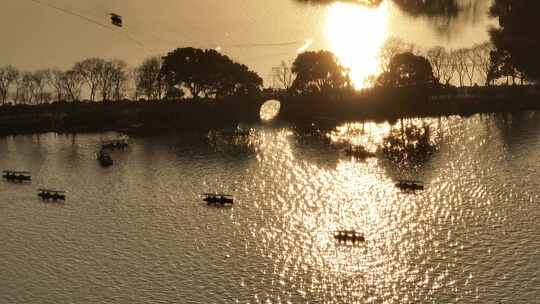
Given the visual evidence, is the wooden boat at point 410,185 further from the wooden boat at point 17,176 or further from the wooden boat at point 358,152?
the wooden boat at point 17,176

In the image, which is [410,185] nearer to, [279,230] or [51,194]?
[279,230]

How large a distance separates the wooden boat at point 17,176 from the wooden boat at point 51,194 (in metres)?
16.5

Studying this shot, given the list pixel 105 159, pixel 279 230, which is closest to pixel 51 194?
pixel 105 159

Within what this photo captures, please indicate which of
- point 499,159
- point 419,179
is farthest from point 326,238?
point 499,159

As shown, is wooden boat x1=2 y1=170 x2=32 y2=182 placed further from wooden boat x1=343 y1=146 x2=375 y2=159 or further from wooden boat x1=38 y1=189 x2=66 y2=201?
wooden boat x1=343 y1=146 x2=375 y2=159

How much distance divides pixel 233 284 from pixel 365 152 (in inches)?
3236

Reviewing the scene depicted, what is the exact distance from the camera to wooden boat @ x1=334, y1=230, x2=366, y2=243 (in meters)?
114

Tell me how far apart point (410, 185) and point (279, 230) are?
3430 centimetres

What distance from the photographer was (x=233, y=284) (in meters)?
97.8

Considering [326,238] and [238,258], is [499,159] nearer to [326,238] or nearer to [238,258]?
[326,238]

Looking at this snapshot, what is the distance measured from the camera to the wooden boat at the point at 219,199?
5354 inches

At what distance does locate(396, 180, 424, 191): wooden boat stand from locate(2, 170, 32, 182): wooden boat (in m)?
75.5

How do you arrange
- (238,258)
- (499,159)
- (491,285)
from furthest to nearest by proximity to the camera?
(499,159), (238,258), (491,285)

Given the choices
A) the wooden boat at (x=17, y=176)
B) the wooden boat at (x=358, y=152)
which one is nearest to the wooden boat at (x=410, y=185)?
the wooden boat at (x=358, y=152)
